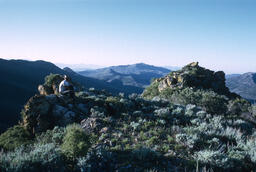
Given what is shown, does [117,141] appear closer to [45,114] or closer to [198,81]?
[45,114]

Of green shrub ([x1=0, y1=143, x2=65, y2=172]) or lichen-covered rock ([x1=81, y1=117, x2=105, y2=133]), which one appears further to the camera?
lichen-covered rock ([x1=81, y1=117, x2=105, y2=133])

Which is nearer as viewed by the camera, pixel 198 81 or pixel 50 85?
pixel 50 85

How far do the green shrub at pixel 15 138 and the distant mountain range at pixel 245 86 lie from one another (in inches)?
5225

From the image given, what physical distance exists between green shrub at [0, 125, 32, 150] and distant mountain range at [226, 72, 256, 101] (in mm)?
132717

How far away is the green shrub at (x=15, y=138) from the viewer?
7.47 m

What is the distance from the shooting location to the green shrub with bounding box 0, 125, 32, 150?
7.47 meters

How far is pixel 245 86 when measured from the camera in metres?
152

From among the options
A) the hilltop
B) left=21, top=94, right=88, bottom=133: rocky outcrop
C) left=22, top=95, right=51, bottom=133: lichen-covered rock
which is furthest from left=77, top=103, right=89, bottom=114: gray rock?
left=22, top=95, right=51, bottom=133: lichen-covered rock

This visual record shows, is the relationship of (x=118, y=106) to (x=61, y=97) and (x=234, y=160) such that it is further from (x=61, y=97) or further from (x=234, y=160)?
(x=234, y=160)

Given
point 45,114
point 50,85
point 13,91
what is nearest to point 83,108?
point 45,114

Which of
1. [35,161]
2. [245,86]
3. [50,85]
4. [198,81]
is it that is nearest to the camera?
[35,161]

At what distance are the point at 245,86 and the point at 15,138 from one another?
599ft

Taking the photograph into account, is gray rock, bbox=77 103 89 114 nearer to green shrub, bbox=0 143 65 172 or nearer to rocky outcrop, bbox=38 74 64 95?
rocky outcrop, bbox=38 74 64 95

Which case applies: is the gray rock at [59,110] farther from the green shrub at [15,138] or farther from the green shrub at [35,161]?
the green shrub at [35,161]
